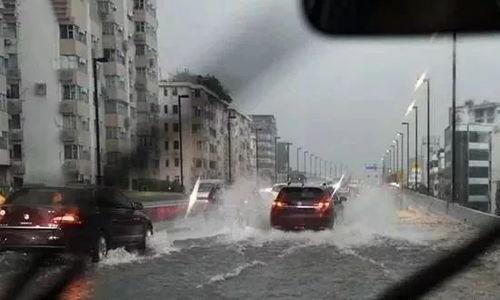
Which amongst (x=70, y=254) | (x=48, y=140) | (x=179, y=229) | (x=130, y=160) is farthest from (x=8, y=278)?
(x=179, y=229)

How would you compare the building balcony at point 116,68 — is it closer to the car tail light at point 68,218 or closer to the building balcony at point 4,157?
the car tail light at point 68,218

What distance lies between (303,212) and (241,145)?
13616 mm

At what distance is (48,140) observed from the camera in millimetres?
6902

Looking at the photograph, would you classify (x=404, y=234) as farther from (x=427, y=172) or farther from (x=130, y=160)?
(x=427, y=172)

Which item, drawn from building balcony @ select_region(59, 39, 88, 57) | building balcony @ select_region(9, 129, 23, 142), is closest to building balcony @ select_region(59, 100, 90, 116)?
building balcony @ select_region(59, 39, 88, 57)

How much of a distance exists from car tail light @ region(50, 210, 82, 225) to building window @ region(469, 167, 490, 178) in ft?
57.8

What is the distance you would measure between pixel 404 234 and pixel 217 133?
44.2ft

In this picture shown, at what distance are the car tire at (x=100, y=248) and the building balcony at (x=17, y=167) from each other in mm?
1486

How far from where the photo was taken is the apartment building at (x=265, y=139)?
464 centimetres

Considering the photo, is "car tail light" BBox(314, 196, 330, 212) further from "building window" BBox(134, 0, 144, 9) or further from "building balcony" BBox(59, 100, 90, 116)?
"building window" BBox(134, 0, 144, 9)

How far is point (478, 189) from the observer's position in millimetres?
28859

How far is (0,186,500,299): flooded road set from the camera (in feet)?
28.0

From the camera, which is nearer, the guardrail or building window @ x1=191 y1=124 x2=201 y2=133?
building window @ x1=191 y1=124 x2=201 y2=133

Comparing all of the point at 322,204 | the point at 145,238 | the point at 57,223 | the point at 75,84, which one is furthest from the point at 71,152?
the point at 322,204
